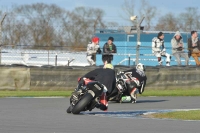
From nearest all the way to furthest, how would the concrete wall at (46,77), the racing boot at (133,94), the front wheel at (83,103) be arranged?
1. the front wheel at (83,103)
2. the racing boot at (133,94)
3. the concrete wall at (46,77)

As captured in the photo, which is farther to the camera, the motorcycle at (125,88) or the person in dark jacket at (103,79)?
the motorcycle at (125,88)

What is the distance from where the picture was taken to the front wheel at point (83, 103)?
45.1 feet

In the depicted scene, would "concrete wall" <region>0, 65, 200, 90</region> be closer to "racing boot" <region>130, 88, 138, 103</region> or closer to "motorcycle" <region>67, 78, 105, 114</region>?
"racing boot" <region>130, 88, 138, 103</region>

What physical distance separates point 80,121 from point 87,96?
1666 millimetres

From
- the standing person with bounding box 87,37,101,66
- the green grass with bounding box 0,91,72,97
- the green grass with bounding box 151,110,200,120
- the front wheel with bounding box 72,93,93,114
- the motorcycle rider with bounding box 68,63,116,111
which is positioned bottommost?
the green grass with bounding box 0,91,72,97

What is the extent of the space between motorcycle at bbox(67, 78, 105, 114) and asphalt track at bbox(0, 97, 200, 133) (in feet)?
0.63

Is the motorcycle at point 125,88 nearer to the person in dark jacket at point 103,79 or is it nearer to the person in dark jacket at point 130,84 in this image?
the person in dark jacket at point 130,84

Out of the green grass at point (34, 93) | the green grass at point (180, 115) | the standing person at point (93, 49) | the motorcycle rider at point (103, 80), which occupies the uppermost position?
the standing person at point (93, 49)

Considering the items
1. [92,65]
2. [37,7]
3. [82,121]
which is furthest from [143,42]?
[37,7]

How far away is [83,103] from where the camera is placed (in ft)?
45.0

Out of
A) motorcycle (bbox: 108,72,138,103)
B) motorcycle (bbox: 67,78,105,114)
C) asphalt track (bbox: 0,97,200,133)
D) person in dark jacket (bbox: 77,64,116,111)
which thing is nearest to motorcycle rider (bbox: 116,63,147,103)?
motorcycle (bbox: 108,72,138,103)

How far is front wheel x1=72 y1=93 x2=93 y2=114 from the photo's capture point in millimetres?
13734

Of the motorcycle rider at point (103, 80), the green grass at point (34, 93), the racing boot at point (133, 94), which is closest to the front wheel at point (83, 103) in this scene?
the motorcycle rider at point (103, 80)

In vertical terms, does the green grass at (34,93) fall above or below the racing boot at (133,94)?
below
